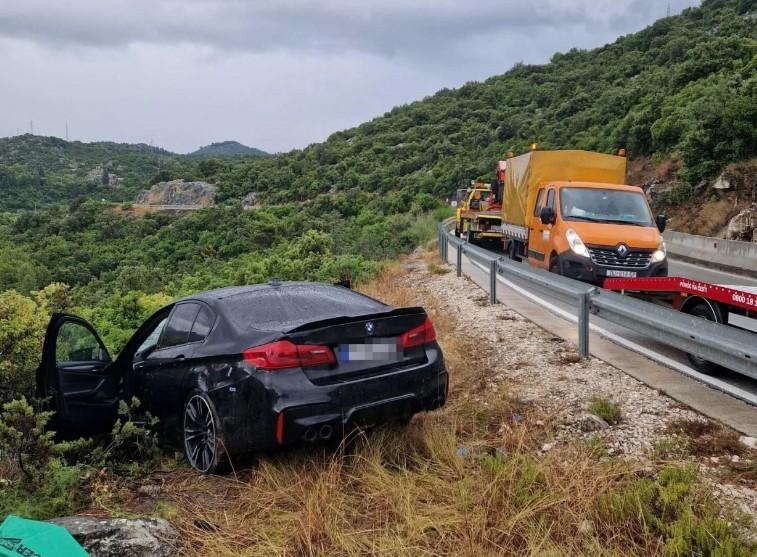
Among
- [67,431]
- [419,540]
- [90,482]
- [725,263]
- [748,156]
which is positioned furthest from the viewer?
[748,156]

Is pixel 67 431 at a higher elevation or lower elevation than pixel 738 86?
lower

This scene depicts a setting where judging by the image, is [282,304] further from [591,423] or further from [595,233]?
[595,233]

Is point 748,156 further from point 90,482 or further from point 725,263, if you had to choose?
point 90,482

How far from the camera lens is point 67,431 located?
521 centimetres

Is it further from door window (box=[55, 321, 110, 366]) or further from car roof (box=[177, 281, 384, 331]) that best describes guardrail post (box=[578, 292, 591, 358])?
door window (box=[55, 321, 110, 366])

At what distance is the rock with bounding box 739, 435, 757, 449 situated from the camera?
4.57 m

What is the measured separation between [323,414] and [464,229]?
19.7 m

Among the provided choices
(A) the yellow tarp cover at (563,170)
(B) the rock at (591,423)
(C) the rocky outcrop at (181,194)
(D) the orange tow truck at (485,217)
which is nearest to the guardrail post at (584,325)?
(B) the rock at (591,423)

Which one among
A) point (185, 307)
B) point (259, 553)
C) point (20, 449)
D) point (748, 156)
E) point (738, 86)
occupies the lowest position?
point (259, 553)

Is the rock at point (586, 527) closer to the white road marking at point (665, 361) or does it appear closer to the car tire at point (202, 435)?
the car tire at point (202, 435)

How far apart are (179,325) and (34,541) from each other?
2.84 meters

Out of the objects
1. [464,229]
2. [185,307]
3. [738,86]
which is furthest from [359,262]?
[738,86]

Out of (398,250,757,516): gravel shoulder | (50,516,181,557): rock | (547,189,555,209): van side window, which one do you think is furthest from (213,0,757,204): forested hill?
(50,516,181,557): rock

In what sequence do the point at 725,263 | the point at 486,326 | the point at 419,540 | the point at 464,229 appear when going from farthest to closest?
the point at 464,229
the point at 725,263
the point at 486,326
the point at 419,540
